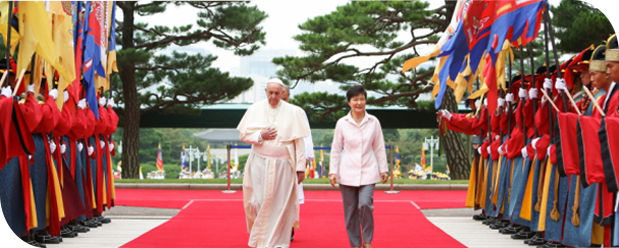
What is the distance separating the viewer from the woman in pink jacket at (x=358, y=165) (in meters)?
5.28

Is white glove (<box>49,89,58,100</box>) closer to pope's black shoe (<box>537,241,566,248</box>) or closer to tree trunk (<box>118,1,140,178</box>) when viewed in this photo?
pope's black shoe (<box>537,241,566,248</box>)

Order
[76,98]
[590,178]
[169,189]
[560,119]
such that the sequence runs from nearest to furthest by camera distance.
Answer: [590,178] → [560,119] → [76,98] → [169,189]

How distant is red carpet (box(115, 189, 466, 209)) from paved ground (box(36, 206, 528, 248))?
77 cm

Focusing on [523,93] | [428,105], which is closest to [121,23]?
[428,105]

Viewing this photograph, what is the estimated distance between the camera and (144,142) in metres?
33.6

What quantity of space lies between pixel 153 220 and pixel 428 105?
1005 centimetres

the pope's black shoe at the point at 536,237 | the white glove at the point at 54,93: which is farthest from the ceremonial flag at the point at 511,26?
the white glove at the point at 54,93

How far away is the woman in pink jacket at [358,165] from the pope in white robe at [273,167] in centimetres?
34

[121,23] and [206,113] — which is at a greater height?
[121,23]

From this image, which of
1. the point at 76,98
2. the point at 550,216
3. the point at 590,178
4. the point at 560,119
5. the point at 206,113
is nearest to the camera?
the point at 590,178

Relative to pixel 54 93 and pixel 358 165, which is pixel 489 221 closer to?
pixel 358 165

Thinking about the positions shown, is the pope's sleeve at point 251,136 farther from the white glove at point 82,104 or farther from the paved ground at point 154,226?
the white glove at point 82,104

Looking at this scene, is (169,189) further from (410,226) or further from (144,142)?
(144,142)

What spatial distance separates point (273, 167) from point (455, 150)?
10.5 m
